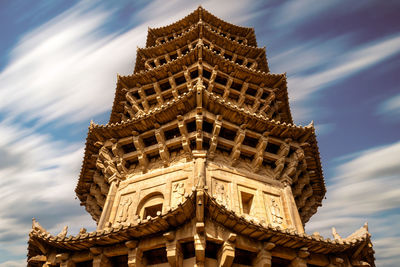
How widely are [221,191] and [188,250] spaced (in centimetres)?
347

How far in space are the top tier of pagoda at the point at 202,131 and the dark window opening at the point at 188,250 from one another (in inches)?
196

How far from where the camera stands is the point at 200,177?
371 inches

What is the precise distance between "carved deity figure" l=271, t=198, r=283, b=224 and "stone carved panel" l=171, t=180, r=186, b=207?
4576 millimetres

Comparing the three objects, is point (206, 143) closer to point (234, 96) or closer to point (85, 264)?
point (234, 96)

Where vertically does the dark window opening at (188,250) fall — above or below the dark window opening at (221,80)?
below

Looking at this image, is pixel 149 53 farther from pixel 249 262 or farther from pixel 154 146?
pixel 249 262

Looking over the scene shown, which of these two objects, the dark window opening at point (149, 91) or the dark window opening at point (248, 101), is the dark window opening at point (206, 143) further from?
the dark window opening at point (149, 91)

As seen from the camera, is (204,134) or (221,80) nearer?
(204,134)

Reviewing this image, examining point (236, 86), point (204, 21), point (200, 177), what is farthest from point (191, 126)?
point (204, 21)

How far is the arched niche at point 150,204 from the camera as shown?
13.7 m

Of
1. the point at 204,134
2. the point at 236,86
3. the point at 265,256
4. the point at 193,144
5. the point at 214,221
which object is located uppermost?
the point at 236,86

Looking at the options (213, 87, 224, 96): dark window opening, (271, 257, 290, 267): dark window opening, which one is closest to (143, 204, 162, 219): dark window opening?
(271, 257, 290, 267): dark window opening

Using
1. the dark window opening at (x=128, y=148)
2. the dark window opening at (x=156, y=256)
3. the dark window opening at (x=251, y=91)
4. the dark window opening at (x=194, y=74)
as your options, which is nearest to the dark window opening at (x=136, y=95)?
the dark window opening at (x=194, y=74)

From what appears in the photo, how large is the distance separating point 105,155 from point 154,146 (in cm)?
309
